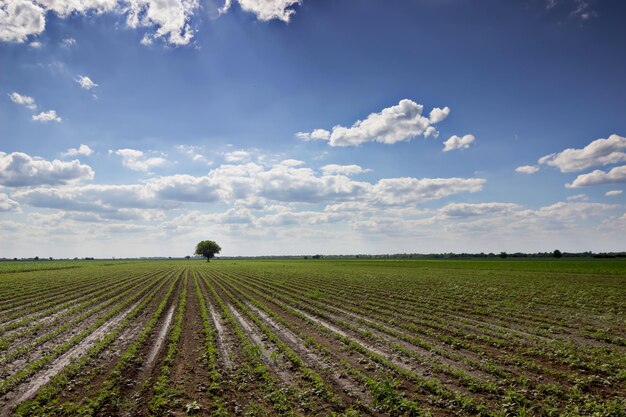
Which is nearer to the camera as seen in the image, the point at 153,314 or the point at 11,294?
the point at 153,314

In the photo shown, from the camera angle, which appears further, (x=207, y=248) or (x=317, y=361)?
(x=207, y=248)

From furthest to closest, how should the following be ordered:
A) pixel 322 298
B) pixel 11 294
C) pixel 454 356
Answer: pixel 11 294 < pixel 322 298 < pixel 454 356

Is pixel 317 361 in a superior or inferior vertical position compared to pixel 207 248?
inferior

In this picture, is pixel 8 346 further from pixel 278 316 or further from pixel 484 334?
pixel 484 334

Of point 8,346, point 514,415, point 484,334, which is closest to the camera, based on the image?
point 514,415

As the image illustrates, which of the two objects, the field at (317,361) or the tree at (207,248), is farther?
the tree at (207,248)

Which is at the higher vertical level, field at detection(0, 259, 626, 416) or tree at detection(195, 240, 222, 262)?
tree at detection(195, 240, 222, 262)

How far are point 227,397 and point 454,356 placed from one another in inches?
354

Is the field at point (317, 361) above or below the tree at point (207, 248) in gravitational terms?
below

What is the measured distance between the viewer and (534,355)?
14648 millimetres

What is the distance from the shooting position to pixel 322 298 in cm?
3325

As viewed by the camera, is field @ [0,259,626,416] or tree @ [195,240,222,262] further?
tree @ [195,240,222,262]

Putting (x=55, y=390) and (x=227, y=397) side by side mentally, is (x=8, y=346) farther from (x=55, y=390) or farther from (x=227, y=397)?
(x=227, y=397)

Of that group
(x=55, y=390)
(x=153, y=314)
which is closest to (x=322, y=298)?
(x=153, y=314)
